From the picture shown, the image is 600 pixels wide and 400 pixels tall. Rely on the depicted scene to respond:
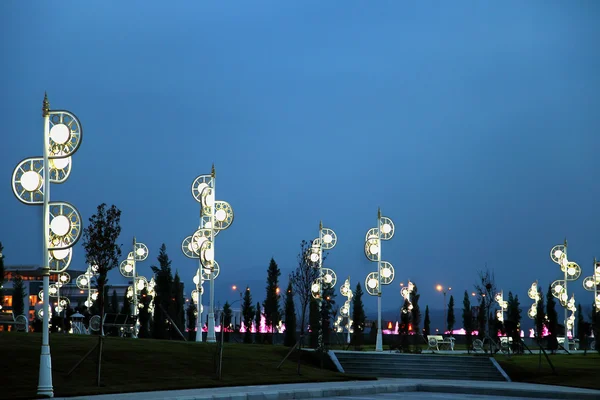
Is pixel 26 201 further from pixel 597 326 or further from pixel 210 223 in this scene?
pixel 597 326

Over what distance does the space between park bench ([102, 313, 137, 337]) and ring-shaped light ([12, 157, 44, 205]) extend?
17.0 m

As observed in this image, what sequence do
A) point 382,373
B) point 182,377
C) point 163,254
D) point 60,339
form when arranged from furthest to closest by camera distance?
point 163,254 < point 382,373 < point 60,339 < point 182,377

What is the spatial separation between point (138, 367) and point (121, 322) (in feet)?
47.0

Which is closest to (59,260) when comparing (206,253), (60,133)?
(60,133)

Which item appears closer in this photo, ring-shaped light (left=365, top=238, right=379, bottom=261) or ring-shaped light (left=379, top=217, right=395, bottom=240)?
ring-shaped light (left=365, top=238, right=379, bottom=261)

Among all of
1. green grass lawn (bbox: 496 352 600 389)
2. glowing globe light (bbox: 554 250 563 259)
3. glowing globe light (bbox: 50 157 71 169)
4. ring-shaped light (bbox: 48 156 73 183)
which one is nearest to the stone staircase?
green grass lawn (bbox: 496 352 600 389)

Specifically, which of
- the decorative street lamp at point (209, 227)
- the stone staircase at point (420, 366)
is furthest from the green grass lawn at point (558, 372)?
the decorative street lamp at point (209, 227)

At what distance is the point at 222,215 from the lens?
120 ft

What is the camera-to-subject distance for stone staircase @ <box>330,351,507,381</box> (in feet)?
101

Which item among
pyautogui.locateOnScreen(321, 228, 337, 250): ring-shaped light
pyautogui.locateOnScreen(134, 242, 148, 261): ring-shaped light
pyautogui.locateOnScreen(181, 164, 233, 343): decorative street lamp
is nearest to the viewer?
pyautogui.locateOnScreen(181, 164, 233, 343): decorative street lamp

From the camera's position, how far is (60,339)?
87.9 ft

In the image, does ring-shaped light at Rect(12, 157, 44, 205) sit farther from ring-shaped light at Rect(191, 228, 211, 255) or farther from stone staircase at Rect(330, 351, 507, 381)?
stone staircase at Rect(330, 351, 507, 381)

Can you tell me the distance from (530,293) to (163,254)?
38.0 m

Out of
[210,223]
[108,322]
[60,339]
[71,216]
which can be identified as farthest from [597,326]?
[71,216]
